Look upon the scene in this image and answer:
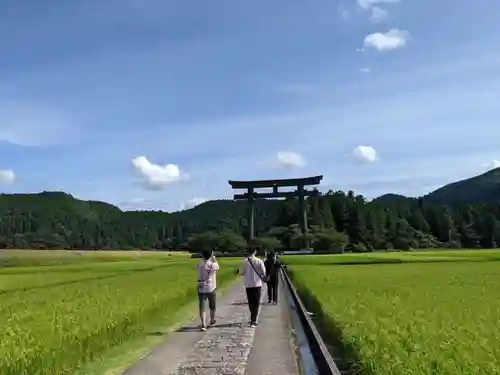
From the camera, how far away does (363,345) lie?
386 inches

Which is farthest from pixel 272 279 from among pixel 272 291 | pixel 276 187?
pixel 276 187

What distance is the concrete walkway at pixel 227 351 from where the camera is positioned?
1012 cm

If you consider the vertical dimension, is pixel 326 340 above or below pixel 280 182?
below

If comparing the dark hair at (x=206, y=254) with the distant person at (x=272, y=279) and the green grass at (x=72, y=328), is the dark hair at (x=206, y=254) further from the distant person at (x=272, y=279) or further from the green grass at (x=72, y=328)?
the distant person at (x=272, y=279)

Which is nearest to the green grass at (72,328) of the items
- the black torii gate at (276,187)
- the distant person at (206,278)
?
the distant person at (206,278)

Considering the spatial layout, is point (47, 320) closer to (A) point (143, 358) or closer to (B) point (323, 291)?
(A) point (143, 358)

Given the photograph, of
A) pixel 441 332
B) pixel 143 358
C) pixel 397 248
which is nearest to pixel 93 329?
pixel 143 358

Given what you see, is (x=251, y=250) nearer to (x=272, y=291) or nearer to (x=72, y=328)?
(x=72, y=328)

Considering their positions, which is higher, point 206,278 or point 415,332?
point 206,278

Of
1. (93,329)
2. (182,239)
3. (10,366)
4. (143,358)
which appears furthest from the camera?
(182,239)

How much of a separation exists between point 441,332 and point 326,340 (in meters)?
3.76

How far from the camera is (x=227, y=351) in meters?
11.9

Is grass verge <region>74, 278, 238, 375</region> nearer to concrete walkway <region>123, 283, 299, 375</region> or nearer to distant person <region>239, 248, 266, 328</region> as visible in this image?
concrete walkway <region>123, 283, 299, 375</region>

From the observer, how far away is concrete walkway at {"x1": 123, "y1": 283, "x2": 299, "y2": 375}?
33.2ft
